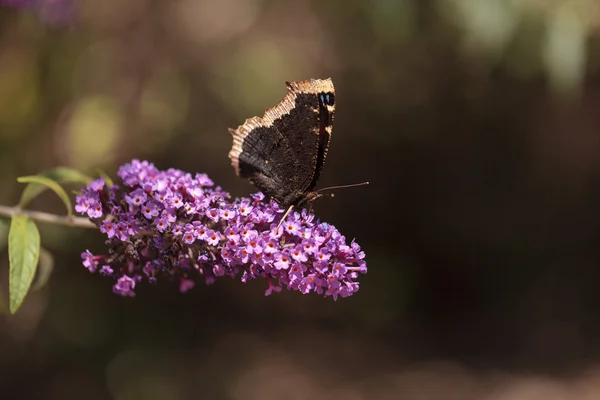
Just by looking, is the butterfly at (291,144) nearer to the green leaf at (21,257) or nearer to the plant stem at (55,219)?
the plant stem at (55,219)

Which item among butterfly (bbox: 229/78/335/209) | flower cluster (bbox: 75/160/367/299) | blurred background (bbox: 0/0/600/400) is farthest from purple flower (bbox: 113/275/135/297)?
blurred background (bbox: 0/0/600/400)

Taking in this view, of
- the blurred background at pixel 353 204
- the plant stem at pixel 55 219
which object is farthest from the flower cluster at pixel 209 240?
the blurred background at pixel 353 204

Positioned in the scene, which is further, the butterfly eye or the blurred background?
the blurred background

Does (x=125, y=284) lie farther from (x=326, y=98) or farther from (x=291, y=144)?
(x=326, y=98)

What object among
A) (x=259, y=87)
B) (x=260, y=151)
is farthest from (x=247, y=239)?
(x=259, y=87)

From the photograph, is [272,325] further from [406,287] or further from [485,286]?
[485,286]

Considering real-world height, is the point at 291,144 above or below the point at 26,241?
above

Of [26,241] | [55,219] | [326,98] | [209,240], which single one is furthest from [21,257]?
[326,98]

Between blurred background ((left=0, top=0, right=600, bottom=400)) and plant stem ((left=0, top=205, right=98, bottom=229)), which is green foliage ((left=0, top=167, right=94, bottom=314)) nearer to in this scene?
plant stem ((left=0, top=205, right=98, bottom=229))
